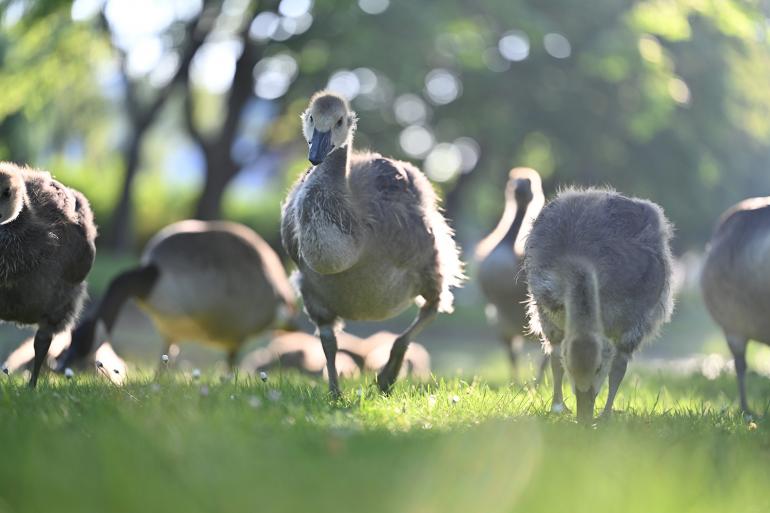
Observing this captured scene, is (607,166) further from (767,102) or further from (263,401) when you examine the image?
(263,401)

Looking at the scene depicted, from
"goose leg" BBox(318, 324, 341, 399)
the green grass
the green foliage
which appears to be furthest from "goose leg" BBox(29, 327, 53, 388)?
the green foliage

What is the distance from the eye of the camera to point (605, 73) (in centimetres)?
2145

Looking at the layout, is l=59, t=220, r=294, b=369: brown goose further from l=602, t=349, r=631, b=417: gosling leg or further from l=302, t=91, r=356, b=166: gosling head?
l=602, t=349, r=631, b=417: gosling leg

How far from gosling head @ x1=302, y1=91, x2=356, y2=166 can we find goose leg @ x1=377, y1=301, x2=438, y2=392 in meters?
1.68

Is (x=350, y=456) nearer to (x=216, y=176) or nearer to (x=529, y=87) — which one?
(x=529, y=87)

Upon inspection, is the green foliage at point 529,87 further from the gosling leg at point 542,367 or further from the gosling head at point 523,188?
the gosling leg at point 542,367

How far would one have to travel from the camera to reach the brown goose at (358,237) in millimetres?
7074

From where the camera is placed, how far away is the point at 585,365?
5.68m

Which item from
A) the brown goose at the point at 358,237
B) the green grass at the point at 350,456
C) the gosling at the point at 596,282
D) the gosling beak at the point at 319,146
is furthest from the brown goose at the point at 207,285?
the gosling at the point at 596,282

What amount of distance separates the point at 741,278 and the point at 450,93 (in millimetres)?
16836

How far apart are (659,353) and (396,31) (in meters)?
11.0

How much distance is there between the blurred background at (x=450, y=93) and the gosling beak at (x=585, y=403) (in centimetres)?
1088

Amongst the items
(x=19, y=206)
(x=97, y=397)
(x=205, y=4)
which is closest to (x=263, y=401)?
(x=97, y=397)

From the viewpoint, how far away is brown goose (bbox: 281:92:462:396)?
7074 mm
